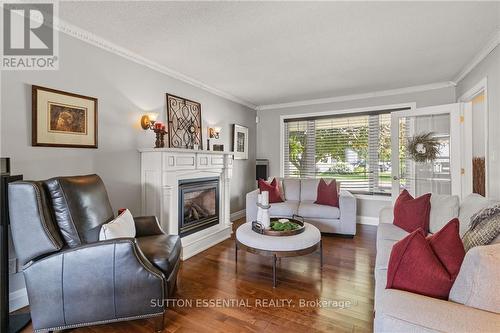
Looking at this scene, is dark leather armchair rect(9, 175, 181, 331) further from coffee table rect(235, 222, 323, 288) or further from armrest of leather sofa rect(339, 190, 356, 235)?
armrest of leather sofa rect(339, 190, 356, 235)

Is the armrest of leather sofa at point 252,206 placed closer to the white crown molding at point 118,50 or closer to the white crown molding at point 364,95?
the white crown molding at point 118,50

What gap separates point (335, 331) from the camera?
1788 millimetres

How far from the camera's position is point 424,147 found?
385 cm

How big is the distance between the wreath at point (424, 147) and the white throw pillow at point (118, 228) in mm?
4043

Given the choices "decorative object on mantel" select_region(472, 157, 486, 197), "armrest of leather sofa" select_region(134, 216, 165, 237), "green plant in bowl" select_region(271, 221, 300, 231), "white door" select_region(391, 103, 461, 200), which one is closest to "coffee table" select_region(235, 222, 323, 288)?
"green plant in bowl" select_region(271, 221, 300, 231)

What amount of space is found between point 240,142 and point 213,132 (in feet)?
3.25

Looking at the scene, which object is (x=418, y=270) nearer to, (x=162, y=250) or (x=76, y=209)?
(x=162, y=250)

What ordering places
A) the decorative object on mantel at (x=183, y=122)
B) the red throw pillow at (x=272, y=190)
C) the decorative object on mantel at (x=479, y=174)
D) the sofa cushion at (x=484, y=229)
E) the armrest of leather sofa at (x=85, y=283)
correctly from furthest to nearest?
the red throw pillow at (x=272, y=190)
the decorative object on mantel at (x=479, y=174)
the decorative object on mantel at (x=183, y=122)
the armrest of leather sofa at (x=85, y=283)
the sofa cushion at (x=484, y=229)

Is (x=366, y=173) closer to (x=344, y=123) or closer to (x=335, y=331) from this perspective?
(x=344, y=123)

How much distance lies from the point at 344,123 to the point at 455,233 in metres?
4.10

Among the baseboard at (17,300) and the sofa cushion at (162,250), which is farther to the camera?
the baseboard at (17,300)

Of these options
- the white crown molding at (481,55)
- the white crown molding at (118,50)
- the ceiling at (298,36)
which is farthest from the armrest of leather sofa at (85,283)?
the white crown molding at (481,55)

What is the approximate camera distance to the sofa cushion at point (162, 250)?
6.25 feet

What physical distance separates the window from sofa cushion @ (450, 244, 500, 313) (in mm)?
3978
